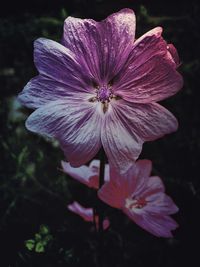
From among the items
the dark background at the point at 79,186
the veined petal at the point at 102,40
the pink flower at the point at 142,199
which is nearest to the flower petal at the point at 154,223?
the pink flower at the point at 142,199

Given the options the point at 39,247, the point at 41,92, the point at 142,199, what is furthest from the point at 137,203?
the point at 41,92

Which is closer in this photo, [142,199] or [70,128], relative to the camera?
[70,128]

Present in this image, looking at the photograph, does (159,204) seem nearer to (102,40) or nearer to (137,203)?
(137,203)

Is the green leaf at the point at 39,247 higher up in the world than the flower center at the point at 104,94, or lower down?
lower down

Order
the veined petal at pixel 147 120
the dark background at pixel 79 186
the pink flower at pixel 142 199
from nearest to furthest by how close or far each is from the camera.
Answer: the veined petal at pixel 147 120 < the pink flower at pixel 142 199 < the dark background at pixel 79 186

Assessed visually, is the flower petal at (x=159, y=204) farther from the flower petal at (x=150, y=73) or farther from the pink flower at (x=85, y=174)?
the flower petal at (x=150, y=73)

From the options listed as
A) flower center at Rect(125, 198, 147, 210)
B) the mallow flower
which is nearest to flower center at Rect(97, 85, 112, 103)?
the mallow flower
